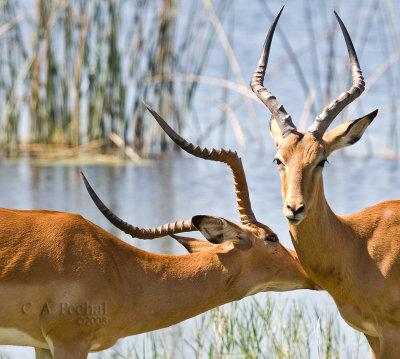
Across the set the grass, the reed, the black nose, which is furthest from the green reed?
the black nose

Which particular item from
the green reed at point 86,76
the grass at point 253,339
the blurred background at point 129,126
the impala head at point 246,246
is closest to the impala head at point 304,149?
the impala head at point 246,246

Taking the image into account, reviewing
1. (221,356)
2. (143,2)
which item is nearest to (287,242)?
(221,356)

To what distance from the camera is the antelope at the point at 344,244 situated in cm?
516

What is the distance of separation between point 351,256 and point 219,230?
823 mm

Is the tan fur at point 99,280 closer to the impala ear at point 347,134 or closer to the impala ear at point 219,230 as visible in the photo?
the impala ear at point 219,230

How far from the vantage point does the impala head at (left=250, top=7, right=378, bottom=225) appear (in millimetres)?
4887

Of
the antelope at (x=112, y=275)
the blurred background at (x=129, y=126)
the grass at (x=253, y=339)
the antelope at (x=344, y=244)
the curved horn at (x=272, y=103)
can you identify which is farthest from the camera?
the blurred background at (x=129, y=126)

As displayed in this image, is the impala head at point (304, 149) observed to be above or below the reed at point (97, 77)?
below

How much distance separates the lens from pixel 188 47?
15.2 metres

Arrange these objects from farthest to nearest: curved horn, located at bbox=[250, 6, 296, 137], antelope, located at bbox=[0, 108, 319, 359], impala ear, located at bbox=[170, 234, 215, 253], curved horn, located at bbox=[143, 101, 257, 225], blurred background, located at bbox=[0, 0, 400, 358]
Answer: blurred background, located at bbox=[0, 0, 400, 358], impala ear, located at bbox=[170, 234, 215, 253], curved horn, located at bbox=[143, 101, 257, 225], curved horn, located at bbox=[250, 6, 296, 137], antelope, located at bbox=[0, 108, 319, 359]

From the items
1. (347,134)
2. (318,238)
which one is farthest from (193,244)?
(347,134)

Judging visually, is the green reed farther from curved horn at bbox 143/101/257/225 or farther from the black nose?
the black nose

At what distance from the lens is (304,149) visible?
16.7 feet

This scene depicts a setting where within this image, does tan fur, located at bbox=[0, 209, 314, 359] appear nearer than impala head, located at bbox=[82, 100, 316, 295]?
Yes
